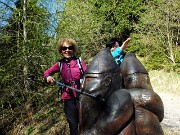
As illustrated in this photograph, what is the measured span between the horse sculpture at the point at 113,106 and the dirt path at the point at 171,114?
168 inches

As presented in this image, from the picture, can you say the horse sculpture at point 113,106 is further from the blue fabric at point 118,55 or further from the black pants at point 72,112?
the black pants at point 72,112

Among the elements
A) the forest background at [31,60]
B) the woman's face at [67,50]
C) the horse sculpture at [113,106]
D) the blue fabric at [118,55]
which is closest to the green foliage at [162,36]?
the forest background at [31,60]

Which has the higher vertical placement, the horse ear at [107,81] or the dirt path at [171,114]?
the horse ear at [107,81]

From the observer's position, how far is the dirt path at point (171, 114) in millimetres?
6600

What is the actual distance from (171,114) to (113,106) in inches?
291

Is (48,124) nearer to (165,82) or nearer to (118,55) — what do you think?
(118,55)

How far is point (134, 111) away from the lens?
2111 mm

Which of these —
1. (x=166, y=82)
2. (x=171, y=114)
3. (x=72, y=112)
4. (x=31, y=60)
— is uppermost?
(x=31, y=60)

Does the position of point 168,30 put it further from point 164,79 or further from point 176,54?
point 164,79

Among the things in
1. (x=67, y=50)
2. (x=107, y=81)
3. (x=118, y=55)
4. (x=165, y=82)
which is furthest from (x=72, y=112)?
(x=165, y=82)

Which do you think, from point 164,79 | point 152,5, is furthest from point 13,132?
point 152,5

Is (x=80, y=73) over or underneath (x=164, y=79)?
over

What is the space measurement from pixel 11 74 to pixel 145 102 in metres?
5.67

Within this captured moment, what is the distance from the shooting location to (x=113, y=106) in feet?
6.69
